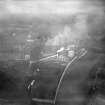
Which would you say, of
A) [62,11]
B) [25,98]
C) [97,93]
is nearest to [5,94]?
[25,98]

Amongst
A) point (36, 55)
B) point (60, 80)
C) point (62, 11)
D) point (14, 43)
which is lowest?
point (60, 80)

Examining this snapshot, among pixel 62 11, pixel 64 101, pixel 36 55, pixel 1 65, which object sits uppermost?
pixel 62 11

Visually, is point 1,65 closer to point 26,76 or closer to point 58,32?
point 26,76

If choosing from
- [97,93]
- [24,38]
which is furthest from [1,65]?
[97,93]

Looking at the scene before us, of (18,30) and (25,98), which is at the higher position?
(18,30)

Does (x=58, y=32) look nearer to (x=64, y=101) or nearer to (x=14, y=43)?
(x=14, y=43)

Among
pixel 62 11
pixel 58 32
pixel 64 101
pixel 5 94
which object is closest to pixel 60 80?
pixel 64 101

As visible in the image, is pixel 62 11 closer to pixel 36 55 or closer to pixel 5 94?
pixel 36 55

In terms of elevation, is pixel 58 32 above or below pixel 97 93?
above
